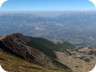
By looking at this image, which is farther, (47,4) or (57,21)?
(57,21)

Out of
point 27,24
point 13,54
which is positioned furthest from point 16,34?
point 13,54

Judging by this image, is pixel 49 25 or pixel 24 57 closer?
pixel 49 25

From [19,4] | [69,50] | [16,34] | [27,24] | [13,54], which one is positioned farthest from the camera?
[13,54]

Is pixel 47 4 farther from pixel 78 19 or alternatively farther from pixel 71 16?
pixel 78 19

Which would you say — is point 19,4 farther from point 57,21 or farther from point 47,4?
point 57,21

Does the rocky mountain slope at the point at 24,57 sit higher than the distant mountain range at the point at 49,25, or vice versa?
the distant mountain range at the point at 49,25

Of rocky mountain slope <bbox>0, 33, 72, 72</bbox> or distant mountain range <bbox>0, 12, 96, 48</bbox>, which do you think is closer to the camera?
distant mountain range <bbox>0, 12, 96, 48</bbox>

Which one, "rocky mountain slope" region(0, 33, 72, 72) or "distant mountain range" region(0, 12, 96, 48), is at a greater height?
"distant mountain range" region(0, 12, 96, 48)

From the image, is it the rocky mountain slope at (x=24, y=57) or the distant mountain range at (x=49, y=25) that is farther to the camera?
the rocky mountain slope at (x=24, y=57)

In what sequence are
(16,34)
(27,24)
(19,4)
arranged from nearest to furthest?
(19,4) → (16,34) → (27,24)

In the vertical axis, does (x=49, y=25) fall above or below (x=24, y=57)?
above

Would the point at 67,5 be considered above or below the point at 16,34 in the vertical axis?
above
